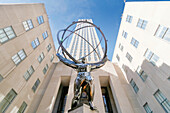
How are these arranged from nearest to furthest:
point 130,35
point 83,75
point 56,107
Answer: point 83,75 < point 56,107 < point 130,35

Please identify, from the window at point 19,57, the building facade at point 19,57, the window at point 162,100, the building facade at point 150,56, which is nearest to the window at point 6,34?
the building facade at point 19,57

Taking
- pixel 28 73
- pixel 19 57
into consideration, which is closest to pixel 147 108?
pixel 28 73

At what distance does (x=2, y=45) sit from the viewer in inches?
305

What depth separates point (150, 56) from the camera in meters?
10.2

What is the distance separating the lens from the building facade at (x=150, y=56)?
8203 millimetres

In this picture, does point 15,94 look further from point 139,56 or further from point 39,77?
point 139,56

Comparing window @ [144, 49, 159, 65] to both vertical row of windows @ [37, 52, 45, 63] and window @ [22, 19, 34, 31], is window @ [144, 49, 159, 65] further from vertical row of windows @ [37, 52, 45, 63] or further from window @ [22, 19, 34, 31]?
window @ [22, 19, 34, 31]

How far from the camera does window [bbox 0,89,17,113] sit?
7268 millimetres

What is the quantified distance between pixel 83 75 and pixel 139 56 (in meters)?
11.3

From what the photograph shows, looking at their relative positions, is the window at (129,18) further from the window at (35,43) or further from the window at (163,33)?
the window at (35,43)

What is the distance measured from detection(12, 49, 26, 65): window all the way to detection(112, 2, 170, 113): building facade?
53.1ft

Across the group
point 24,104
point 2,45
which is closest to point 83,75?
point 2,45

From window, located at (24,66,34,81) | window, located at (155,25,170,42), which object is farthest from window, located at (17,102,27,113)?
Answer: window, located at (155,25,170,42)

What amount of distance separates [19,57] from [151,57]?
16.5 meters
